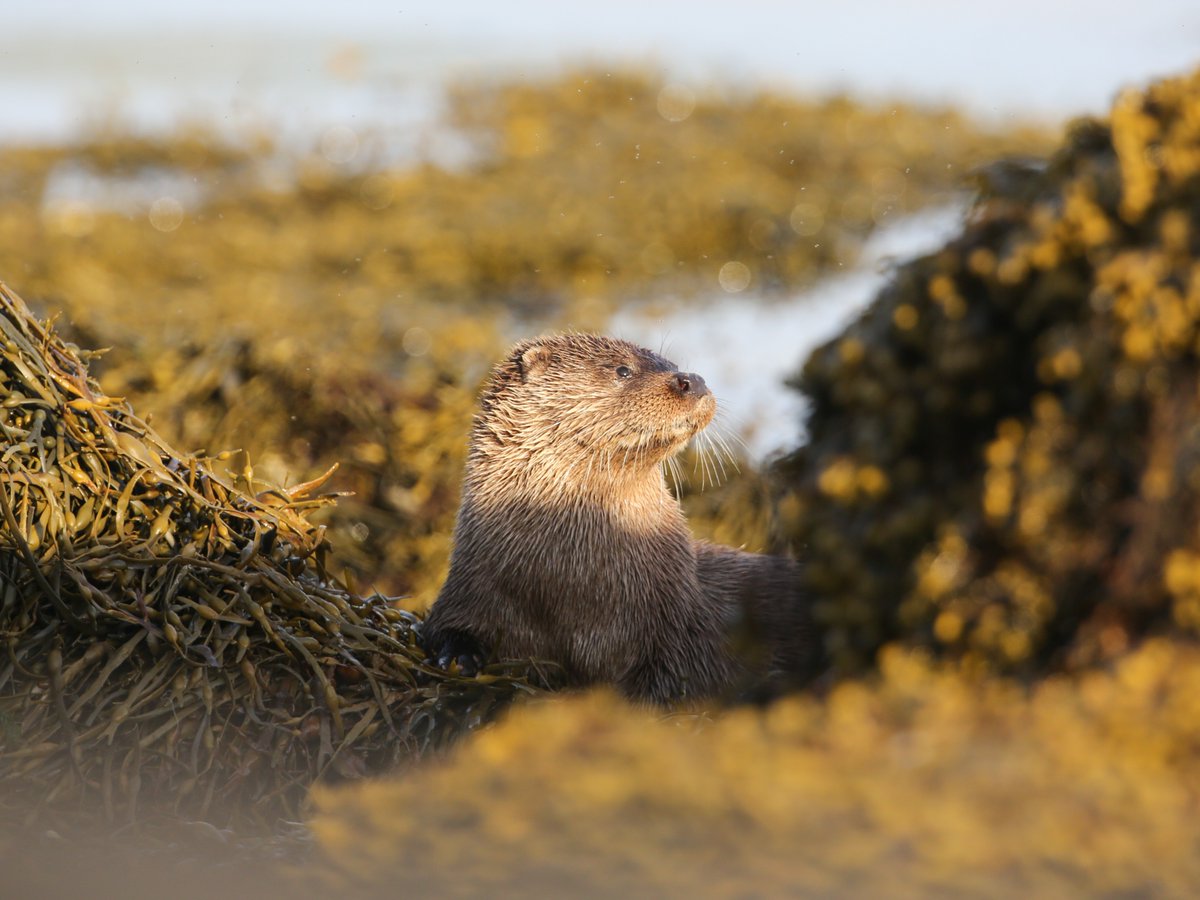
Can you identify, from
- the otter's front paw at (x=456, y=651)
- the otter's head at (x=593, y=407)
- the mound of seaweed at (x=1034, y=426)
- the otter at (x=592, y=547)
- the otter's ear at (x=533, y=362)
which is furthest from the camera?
the otter's ear at (x=533, y=362)

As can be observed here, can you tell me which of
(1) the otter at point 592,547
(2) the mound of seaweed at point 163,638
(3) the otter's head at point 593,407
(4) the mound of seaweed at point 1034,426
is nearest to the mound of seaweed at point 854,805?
(4) the mound of seaweed at point 1034,426

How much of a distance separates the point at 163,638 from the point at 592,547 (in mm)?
1179

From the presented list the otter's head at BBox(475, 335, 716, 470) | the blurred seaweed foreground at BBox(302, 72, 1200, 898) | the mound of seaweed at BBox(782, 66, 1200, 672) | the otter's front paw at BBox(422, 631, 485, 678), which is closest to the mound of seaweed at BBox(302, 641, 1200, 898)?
the blurred seaweed foreground at BBox(302, 72, 1200, 898)

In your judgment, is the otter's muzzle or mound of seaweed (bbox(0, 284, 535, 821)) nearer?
mound of seaweed (bbox(0, 284, 535, 821))

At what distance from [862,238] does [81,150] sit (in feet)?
28.2

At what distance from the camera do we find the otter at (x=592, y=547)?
360cm

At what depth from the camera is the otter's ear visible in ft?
12.9

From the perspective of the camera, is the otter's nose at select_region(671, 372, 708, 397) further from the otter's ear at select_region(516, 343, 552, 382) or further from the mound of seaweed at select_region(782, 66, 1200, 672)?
the mound of seaweed at select_region(782, 66, 1200, 672)

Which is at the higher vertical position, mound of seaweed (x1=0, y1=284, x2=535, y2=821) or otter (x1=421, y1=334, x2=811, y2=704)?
otter (x1=421, y1=334, x2=811, y2=704)

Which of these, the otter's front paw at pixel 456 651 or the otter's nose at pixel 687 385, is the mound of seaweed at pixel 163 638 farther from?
→ the otter's nose at pixel 687 385

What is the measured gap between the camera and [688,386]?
3791mm

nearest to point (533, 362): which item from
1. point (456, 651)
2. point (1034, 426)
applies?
point (456, 651)

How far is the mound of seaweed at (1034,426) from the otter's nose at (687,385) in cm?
80

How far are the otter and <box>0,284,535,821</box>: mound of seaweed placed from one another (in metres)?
0.25
